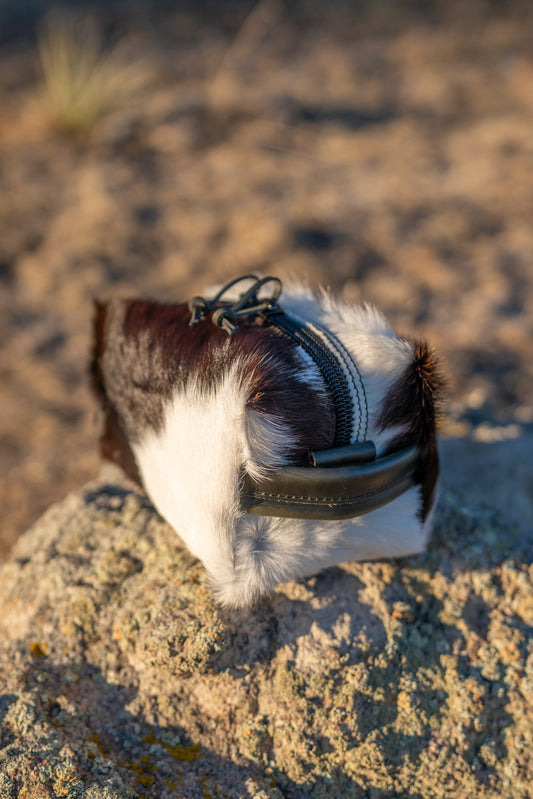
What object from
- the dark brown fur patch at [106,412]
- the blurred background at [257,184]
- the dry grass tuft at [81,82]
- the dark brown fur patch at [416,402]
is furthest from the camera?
the dry grass tuft at [81,82]

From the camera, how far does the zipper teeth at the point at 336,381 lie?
112 centimetres

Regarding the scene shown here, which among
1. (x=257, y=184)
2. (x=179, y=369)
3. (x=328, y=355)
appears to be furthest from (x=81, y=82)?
(x=328, y=355)

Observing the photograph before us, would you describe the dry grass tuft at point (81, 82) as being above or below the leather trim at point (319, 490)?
above

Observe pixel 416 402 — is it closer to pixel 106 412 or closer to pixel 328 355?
pixel 328 355

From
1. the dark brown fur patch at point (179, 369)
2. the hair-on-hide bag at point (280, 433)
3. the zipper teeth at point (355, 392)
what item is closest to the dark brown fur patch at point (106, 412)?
the dark brown fur patch at point (179, 369)

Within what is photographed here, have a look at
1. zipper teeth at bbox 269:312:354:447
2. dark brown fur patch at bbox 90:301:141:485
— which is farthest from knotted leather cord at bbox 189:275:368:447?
dark brown fur patch at bbox 90:301:141:485

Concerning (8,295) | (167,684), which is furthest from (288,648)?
(8,295)

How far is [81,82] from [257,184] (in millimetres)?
Answer: 1939

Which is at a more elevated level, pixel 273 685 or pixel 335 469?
pixel 335 469

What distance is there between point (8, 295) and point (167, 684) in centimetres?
319

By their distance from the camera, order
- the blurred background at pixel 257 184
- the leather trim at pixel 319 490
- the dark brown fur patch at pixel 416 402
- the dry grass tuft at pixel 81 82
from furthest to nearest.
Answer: the dry grass tuft at pixel 81 82
the blurred background at pixel 257 184
the dark brown fur patch at pixel 416 402
the leather trim at pixel 319 490

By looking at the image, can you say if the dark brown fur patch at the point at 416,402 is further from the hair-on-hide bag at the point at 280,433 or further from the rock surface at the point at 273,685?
the rock surface at the point at 273,685

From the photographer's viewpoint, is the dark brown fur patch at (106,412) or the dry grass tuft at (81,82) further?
the dry grass tuft at (81,82)

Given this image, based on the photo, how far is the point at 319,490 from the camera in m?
1.08
